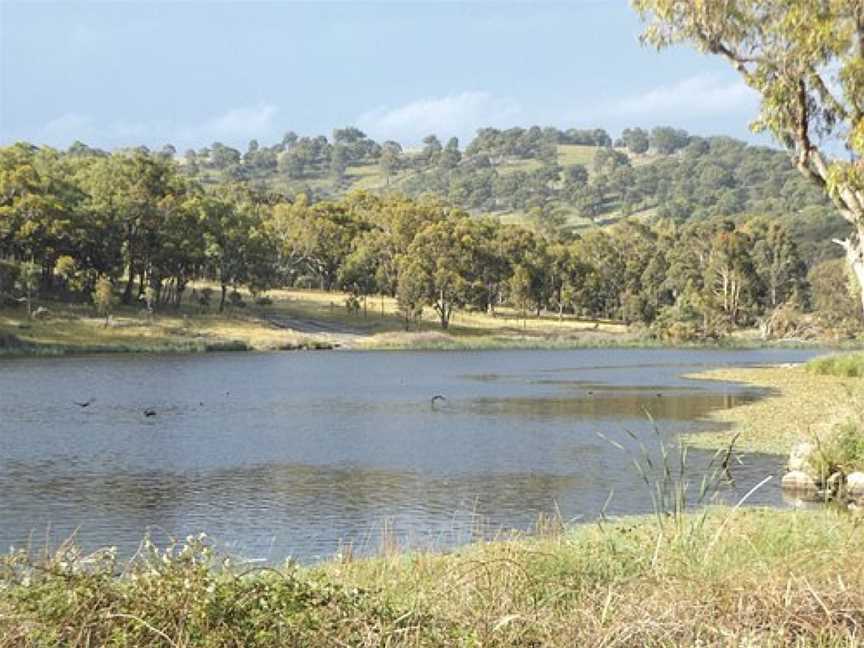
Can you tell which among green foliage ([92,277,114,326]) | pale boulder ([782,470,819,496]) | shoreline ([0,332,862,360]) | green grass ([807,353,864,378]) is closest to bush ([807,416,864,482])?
pale boulder ([782,470,819,496])

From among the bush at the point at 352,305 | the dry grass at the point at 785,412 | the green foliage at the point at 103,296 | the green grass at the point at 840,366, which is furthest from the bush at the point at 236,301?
the green grass at the point at 840,366

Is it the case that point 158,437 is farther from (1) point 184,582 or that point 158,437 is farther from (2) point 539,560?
(1) point 184,582

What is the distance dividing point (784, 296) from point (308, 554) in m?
135

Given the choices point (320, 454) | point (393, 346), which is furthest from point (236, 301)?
point (320, 454)

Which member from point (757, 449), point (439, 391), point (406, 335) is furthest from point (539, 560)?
point (406, 335)

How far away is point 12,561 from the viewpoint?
7.66m

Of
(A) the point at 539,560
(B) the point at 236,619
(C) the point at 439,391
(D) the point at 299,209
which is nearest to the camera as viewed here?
(B) the point at 236,619

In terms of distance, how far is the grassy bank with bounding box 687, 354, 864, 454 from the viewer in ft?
88.3

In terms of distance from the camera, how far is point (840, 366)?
195 feet

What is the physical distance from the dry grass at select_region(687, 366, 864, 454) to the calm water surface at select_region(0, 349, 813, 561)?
60.0 inches

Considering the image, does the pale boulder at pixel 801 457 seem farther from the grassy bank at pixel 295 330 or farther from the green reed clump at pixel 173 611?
the grassy bank at pixel 295 330

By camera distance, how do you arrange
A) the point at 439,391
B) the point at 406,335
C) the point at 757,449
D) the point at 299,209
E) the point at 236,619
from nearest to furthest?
the point at 236,619, the point at 757,449, the point at 439,391, the point at 406,335, the point at 299,209

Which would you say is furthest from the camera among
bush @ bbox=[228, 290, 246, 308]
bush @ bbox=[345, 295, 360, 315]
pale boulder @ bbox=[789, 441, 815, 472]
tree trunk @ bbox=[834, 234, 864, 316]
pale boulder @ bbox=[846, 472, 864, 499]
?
bush @ bbox=[345, 295, 360, 315]

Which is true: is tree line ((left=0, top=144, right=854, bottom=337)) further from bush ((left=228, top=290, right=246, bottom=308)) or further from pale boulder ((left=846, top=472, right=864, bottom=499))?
pale boulder ((left=846, top=472, right=864, bottom=499))
